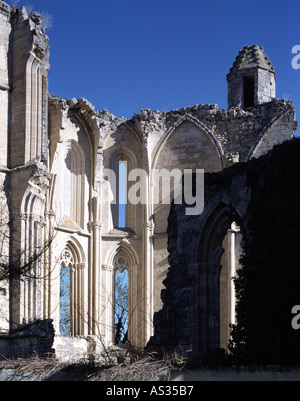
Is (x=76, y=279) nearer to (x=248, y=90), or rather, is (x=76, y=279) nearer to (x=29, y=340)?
(x=29, y=340)

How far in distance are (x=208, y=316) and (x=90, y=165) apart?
37.7 feet

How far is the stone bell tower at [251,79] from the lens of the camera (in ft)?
91.9

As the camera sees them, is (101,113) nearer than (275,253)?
No

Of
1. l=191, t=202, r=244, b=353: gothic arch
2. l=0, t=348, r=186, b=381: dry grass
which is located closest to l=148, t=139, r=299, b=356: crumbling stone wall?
l=191, t=202, r=244, b=353: gothic arch

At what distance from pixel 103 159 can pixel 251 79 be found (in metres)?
5.29

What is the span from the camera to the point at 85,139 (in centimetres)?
2714

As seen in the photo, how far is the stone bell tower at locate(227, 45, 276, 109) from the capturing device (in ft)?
91.9

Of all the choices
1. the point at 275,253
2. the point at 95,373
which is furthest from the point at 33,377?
the point at 275,253

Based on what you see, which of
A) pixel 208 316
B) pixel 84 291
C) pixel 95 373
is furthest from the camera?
pixel 84 291

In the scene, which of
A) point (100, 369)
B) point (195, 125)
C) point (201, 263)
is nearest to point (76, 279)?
point (195, 125)

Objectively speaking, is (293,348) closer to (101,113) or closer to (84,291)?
(84,291)

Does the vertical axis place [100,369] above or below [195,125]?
below

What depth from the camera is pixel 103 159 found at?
1082 inches

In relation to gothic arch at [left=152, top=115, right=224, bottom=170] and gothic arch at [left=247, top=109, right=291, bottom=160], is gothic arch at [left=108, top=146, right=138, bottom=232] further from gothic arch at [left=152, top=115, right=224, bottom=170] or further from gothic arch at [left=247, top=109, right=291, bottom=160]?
gothic arch at [left=247, top=109, right=291, bottom=160]
